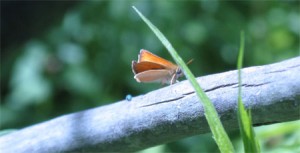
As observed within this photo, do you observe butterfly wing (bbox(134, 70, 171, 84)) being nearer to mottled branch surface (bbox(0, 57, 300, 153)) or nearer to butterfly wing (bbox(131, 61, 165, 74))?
butterfly wing (bbox(131, 61, 165, 74))

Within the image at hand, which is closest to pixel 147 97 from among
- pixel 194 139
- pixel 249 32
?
pixel 194 139

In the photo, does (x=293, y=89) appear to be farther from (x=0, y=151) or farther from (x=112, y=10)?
(x=112, y=10)

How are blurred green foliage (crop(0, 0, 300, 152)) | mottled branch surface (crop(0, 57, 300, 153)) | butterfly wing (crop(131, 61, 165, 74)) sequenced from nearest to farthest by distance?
1. mottled branch surface (crop(0, 57, 300, 153))
2. butterfly wing (crop(131, 61, 165, 74))
3. blurred green foliage (crop(0, 0, 300, 152))

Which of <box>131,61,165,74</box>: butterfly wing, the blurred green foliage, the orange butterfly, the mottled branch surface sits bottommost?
the mottled branch surface

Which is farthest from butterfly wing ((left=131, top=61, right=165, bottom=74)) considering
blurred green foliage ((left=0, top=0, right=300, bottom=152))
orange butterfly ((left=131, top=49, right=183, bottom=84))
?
blurred green foliage ((left=0, top=0, right=300, bottom=152))

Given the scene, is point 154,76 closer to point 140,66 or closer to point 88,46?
point 140,66
